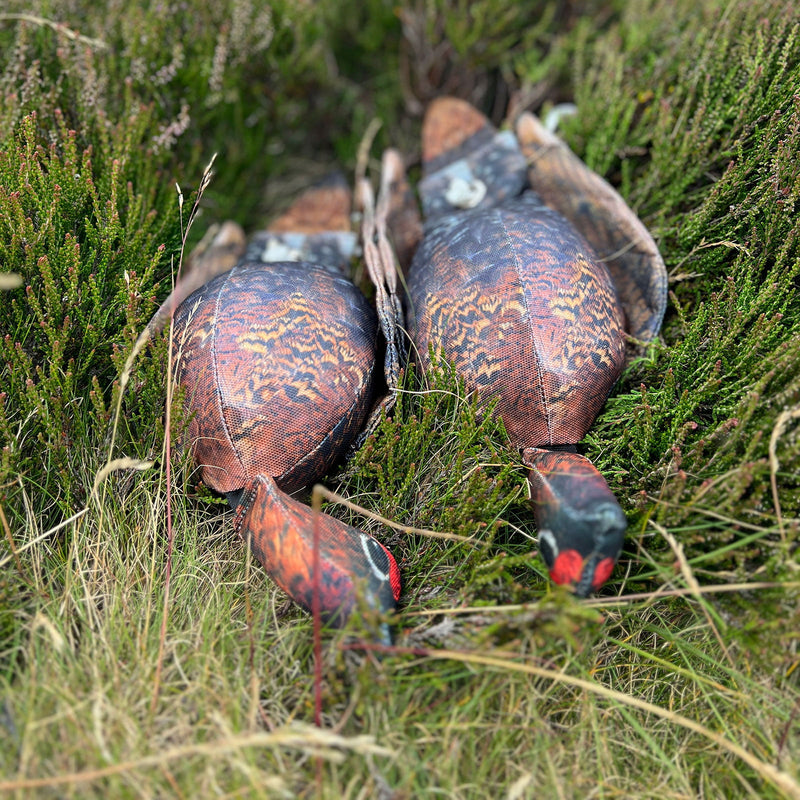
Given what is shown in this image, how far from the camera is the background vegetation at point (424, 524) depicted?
163 cm

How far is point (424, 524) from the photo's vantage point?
210cm

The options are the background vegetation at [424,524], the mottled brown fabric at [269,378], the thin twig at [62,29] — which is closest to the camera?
the background vegetation at [424,524]

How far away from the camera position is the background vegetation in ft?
5.36

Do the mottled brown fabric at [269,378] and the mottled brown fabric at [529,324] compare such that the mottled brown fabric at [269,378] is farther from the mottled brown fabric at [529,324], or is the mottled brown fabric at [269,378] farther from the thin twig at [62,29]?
the thin twig at [62,29]

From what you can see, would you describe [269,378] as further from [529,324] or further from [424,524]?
[529,324]

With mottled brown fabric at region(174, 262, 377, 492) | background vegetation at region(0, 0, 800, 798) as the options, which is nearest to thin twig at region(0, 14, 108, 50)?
background vegetation at region(0, 0, 800, 798)

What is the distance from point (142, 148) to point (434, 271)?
4.57 feet

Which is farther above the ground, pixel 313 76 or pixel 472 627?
pixel 313 76

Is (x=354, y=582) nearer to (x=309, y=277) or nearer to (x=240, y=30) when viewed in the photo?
(x=309, y=277)

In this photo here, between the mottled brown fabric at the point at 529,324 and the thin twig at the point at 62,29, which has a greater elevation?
the thin twig at the point at 62,29

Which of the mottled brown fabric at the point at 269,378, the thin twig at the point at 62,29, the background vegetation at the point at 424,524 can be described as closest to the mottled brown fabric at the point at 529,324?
the background vegetation at the point at 424,524

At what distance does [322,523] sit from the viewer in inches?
75.0

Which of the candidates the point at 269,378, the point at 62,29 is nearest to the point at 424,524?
the point at 269,378

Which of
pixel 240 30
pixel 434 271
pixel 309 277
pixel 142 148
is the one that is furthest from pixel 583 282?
pixel 240 30
